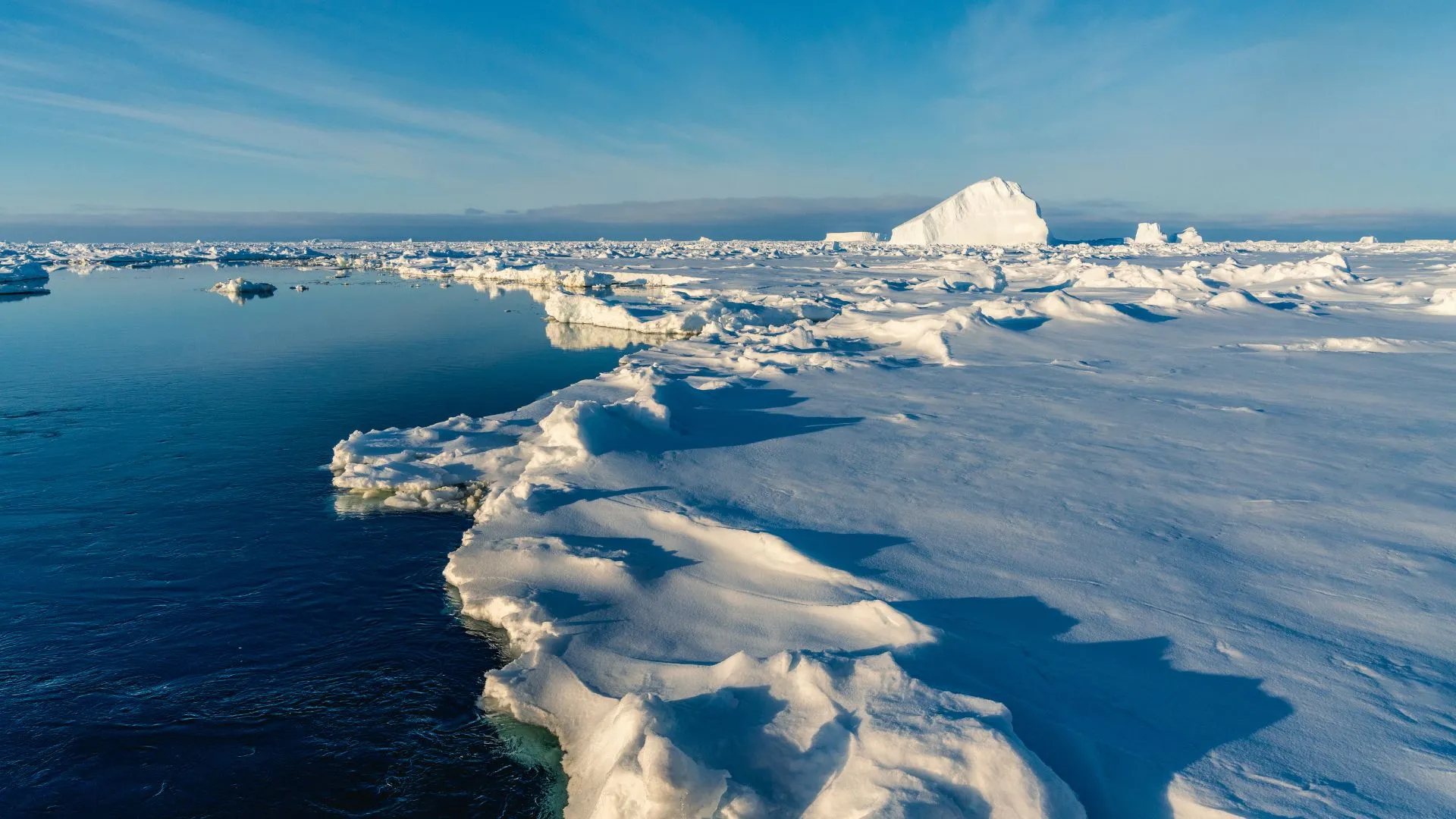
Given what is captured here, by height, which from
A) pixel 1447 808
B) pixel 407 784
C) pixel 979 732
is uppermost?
pixel 979 732

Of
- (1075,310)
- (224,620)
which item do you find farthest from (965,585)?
(1075,310)

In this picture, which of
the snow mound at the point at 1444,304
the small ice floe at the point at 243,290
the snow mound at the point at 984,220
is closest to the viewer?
the snow mound at the point at 1444,304

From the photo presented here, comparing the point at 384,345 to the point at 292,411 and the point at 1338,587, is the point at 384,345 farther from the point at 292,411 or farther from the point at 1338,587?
the point at 1338,587

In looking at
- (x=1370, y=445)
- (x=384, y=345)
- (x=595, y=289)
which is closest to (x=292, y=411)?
(x=384, y=345)

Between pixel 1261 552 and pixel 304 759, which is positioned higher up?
pixel 1261 552

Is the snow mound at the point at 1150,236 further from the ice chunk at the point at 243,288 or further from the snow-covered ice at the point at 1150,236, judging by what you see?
the ice chunk at the point at 243,288

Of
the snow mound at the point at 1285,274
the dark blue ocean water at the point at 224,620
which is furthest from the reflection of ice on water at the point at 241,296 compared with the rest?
the snow mound at the point at 1285,274

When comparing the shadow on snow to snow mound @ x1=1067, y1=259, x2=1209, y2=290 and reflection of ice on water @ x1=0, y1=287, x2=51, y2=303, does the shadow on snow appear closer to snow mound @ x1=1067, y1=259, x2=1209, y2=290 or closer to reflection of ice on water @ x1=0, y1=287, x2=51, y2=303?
snow mound @ x1=1067, y1=259, x2=1209, y2=290
